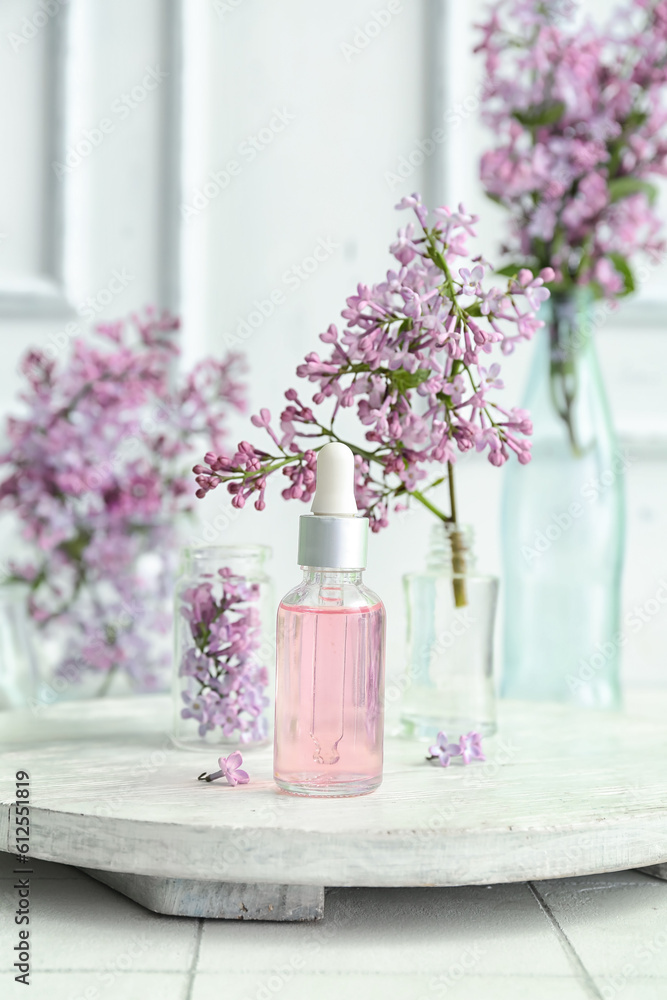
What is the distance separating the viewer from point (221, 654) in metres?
0.70

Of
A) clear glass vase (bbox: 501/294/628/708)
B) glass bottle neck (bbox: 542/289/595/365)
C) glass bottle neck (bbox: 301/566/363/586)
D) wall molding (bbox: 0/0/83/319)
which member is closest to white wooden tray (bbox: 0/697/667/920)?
glass bottle neck (bbox: 301/566/363/586)

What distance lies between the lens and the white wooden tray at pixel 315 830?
0.51 metres

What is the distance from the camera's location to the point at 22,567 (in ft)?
3.70

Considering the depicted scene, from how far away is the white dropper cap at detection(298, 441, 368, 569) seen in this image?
58cm

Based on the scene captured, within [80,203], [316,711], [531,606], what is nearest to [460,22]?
[80,203]

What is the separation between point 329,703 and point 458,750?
0.12m

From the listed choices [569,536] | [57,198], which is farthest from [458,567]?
[57,198]

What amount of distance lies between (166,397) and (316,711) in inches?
23.4

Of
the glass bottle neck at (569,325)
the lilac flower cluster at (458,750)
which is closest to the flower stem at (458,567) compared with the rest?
the lilac flower cluster at (458,750)

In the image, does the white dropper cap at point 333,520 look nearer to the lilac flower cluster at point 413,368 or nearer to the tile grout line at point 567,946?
the lilac flower cluster at point 413,368

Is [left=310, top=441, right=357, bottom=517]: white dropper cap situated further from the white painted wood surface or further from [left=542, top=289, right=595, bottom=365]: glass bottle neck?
[left=542, top=289, right=595, bottom=365]: glass bottle neck

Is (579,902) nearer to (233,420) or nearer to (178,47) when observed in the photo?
(233,420)

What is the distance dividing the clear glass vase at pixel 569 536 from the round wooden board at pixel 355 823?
0.32 m

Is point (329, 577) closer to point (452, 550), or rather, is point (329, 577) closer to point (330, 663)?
point (330, 663)
